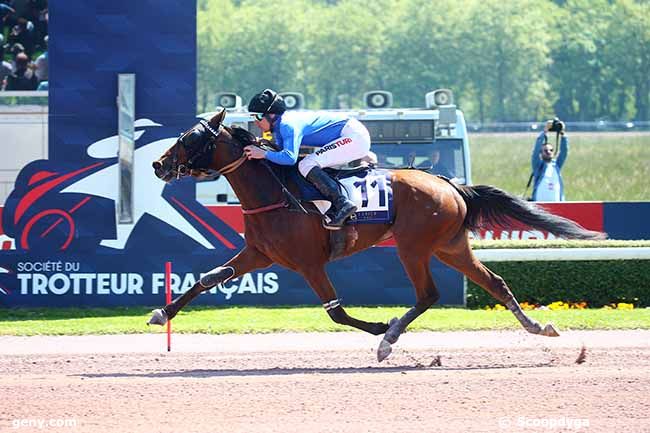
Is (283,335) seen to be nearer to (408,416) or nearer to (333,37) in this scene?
(408,416)

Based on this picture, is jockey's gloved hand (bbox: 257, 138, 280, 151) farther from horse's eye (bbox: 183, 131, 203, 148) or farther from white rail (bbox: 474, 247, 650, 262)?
white rail (bbox: 474, 247, 650, 262)

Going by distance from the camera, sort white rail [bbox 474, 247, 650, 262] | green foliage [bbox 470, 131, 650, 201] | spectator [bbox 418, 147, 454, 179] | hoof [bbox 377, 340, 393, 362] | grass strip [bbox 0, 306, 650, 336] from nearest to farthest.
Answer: hoof [bbox 377, 340, 393, 362], grass strip [bbox 0, 306, 650, 336], white rail [bbox 474, 247, 650, 262], spectator [bbox 418, 147, 454, 179], green foliage [bbox 470, 131, 650, 201]

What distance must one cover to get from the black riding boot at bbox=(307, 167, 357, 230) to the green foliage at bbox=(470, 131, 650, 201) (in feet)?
79.6

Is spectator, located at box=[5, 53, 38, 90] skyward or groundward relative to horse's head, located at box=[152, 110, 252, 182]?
skyward

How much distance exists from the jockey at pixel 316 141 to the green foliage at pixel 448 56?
136ft

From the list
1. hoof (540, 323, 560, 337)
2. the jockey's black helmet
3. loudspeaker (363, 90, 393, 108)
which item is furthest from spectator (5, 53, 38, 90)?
hoof (540, 323, 560, 337)

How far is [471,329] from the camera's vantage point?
40.2 ft

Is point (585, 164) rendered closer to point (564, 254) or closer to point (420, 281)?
point (564, 254)

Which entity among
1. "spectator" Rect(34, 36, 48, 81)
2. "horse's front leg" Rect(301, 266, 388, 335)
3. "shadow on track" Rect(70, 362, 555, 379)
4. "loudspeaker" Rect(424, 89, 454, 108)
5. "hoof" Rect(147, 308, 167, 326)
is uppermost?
"spectator" Rect(34, 36, 48, 81)

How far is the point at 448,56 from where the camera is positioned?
51625mm

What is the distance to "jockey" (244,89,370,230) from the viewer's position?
32.6 feet

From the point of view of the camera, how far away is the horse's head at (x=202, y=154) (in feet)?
33.2

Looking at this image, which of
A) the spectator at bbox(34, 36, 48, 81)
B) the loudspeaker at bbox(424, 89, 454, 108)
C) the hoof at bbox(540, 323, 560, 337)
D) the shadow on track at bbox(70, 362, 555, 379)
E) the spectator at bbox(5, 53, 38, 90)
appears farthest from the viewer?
the loudspeaker at bbox(424, 89, 454, 108)

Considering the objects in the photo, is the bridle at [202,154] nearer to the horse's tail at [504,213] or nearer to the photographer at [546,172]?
the horse's tail at [504,213]
